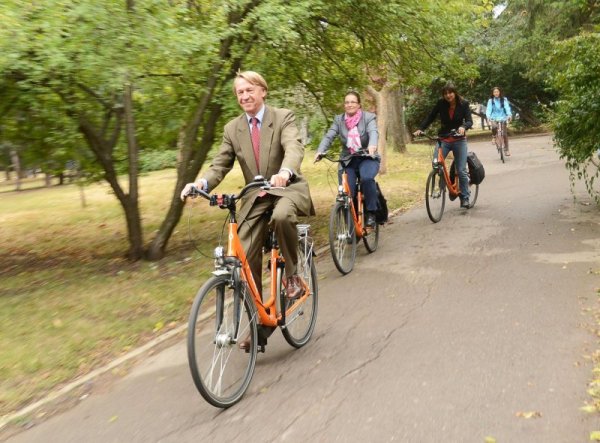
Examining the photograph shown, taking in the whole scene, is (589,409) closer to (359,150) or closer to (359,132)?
(359,150)

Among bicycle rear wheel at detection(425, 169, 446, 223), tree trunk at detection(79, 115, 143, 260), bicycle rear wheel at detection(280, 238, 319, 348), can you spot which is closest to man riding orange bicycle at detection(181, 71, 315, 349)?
bicycle rear wheel at detection(280, 238, 319, 348)

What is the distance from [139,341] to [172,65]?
317 centimetres

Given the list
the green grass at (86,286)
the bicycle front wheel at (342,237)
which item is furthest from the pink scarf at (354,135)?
the green grass at (86,286)

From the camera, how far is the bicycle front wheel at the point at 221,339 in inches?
149

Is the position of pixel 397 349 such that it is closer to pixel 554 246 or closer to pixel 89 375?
pixel 89 375

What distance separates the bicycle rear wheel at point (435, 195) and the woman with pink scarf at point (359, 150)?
209 cm

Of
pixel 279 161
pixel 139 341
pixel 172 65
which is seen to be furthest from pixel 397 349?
pixel 172 65

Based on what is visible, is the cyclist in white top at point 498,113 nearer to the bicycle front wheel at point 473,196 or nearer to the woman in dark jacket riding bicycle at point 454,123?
the bicycle front wheel at point 473,196

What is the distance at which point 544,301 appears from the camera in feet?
18.8

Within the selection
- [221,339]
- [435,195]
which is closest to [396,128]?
[435,195]

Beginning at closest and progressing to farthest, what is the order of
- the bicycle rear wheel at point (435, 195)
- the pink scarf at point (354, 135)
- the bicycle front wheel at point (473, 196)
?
the pink scarf at point (354, 135)
the bicycle rear wheel at point (435, 195)
the bicycle front wheel at point (473, 196)

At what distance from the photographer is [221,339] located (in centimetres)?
408

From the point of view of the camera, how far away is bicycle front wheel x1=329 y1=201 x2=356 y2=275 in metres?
7.04

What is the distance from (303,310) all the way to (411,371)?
1112 mm
